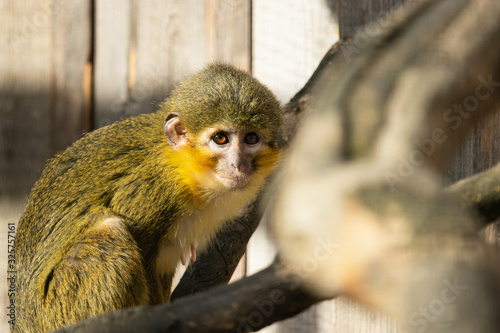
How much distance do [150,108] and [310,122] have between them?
12.3ft

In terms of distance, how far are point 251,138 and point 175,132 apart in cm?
55

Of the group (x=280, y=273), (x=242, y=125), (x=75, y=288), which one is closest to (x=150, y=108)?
(x=242, y=125)

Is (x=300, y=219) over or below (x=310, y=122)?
below

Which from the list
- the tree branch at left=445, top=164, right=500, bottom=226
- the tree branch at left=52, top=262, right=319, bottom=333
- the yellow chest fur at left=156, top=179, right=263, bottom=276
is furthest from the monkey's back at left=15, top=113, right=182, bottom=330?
the tree branch at left=445, top=164, right=500, bottom=226

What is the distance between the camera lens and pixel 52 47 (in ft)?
16.7

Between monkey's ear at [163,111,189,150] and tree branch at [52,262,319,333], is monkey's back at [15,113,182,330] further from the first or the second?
tree branch at [52,262,319,333]

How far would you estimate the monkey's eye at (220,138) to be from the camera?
391cm

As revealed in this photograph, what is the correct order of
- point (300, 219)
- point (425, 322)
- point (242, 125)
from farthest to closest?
point (242, 125) < point (300, 219) < point (425, 322)

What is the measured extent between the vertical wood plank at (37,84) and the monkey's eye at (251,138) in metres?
1.85

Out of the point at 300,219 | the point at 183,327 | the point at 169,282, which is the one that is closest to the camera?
the point at 300,219

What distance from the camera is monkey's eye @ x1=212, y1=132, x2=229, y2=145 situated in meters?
3.91

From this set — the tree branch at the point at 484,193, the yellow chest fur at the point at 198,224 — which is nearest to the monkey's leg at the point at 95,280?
the yellow chest fur at the point at 198,224

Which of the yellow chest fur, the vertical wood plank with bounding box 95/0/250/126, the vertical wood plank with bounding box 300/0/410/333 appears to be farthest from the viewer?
the vertical wood plank with bounding box 95/0/250/126

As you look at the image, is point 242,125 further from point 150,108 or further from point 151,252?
point 150,108
